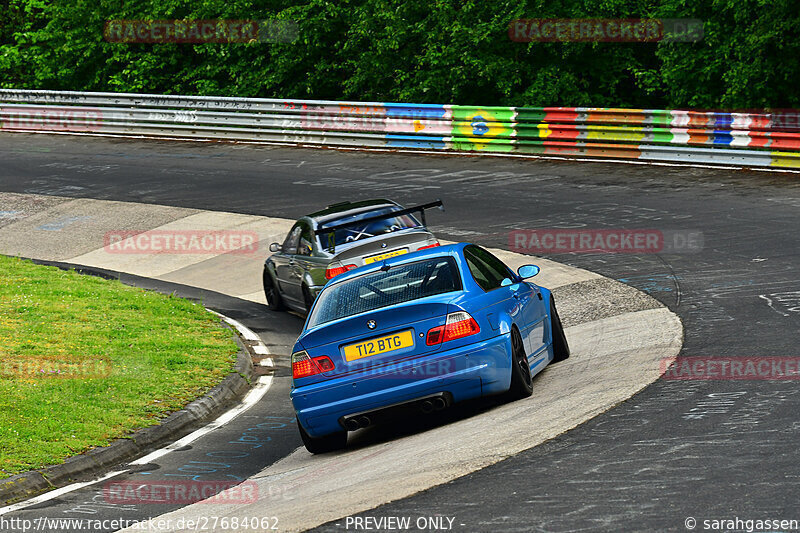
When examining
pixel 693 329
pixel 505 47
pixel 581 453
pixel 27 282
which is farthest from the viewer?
pixel 505 47

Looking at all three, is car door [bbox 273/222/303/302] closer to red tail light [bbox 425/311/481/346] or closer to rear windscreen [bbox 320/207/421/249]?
rear windscreen [bbox 320/207/421/249]

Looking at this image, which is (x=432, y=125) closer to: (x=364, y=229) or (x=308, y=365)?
(x=364, y=229)

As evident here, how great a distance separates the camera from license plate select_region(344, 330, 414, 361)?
27.7 feet

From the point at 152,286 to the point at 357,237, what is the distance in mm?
5784

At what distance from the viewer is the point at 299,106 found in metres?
30.5

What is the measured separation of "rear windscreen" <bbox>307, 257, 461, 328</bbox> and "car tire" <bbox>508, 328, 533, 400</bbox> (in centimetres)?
65

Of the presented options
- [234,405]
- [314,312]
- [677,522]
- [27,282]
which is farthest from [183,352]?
[677,522]

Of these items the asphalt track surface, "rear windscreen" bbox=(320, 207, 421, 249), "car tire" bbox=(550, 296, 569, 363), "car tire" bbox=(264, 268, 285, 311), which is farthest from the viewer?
"car tire" bbox=(264, 268, 285, 311)

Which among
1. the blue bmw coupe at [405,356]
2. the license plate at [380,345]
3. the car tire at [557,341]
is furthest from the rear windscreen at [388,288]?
the car tire at [557,341]

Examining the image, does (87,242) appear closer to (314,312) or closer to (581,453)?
(314,312)

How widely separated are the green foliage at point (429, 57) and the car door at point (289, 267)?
519 inches

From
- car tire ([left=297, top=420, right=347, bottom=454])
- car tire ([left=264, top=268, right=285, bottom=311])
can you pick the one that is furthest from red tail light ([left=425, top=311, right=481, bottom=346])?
car tire ([left=264, top=268, right=285, bottom=311])

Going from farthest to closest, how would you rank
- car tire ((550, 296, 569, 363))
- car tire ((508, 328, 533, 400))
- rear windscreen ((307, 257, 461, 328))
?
car tire ((550, 296, 569, 363)), rear windscreen ((307, 257, 461, 328)), car tire ((508, 328, 533, 400))

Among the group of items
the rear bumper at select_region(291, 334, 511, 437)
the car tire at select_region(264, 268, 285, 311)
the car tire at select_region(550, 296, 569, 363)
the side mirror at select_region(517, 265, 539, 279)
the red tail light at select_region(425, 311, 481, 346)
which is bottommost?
the car tire at select_region(264, 268, 285, 311)
